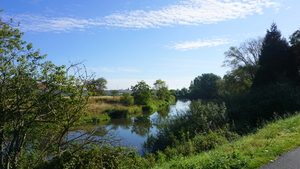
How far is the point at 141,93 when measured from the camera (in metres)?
55.4

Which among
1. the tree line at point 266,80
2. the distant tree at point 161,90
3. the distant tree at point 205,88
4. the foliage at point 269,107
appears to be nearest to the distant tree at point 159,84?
the distant tree at point 161,90

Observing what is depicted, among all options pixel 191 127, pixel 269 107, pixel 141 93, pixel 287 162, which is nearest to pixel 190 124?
pixel 191 127

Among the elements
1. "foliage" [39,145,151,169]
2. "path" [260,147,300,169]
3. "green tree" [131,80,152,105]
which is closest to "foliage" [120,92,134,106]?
"green tree" [131,80,152,105]

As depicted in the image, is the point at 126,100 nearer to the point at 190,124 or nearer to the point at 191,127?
the point at 190,124

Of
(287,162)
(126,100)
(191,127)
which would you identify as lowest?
(191,127)

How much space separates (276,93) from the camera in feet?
59.8

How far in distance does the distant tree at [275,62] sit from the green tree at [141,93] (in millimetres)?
31211

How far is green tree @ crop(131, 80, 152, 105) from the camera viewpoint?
174 feet

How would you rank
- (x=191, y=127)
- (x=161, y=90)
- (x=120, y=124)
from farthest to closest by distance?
(x=161, y=90) → (x=120, y=124) → (x=191, y=127)

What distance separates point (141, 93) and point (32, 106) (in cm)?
4981

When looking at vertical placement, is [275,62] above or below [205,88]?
above

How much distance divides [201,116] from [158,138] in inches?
129

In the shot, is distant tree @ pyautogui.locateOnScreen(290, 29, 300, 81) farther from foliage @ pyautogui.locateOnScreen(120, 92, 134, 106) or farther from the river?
foliage @ pyautogui.locateOnScreen(120, 92, 134, 106)

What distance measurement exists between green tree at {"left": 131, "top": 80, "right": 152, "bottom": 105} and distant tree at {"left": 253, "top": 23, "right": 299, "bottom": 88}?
102 feet
